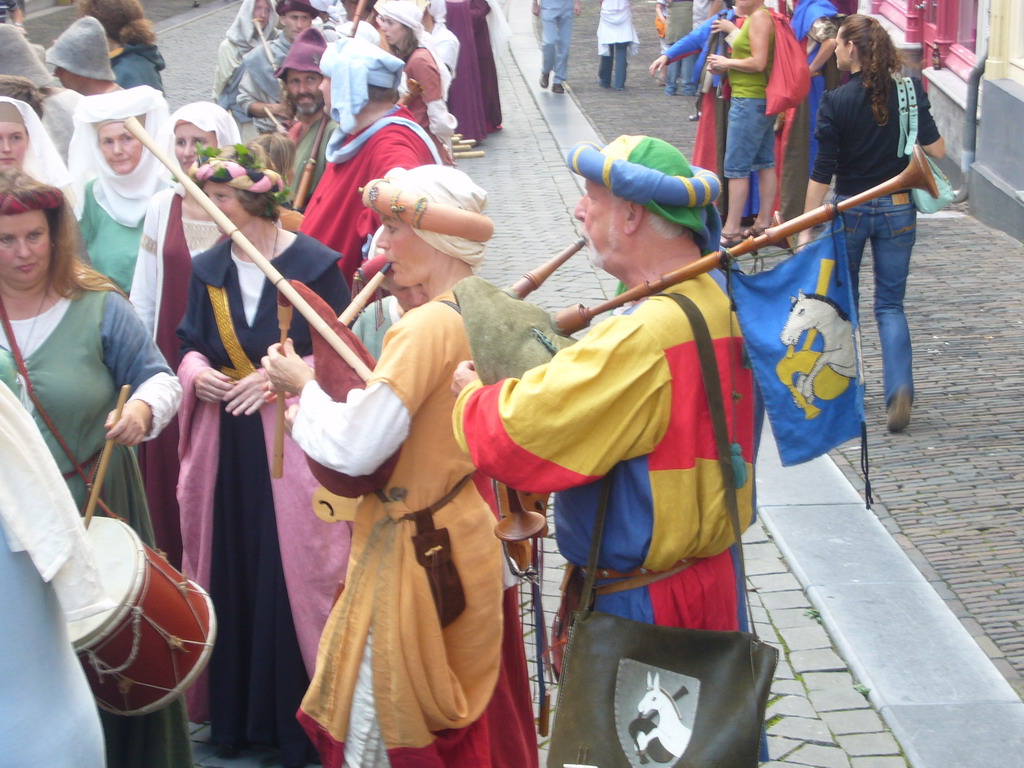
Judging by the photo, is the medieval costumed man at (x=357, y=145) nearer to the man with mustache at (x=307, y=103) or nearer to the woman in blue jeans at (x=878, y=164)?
the man with mustache at (x=307, y=103)

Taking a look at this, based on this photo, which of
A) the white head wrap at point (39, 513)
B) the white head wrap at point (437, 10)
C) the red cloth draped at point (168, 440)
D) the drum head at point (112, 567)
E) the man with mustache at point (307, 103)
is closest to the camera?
the white head wrap at point (39, 513)

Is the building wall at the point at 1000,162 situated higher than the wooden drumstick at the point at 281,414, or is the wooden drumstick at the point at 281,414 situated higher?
the wooden drumstick at the point at 281,414

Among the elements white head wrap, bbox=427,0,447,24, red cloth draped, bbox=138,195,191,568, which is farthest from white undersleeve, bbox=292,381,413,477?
white head wrap, bbox=427,0,447,24

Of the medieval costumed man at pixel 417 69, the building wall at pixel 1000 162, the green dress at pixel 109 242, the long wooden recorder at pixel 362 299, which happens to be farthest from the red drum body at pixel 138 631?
the building wall at pixel 1000 162

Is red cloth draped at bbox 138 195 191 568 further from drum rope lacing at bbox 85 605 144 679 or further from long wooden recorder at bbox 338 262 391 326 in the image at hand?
drum rope lacing at bbox 85 605 144 679

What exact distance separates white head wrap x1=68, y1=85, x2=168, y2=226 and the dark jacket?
249 cm

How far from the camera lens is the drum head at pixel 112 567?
9.61ft

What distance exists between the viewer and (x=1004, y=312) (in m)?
8.22

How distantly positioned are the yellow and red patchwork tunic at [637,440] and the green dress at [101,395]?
1.41 meters

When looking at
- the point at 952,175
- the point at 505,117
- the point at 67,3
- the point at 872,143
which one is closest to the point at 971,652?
the point at 872,143

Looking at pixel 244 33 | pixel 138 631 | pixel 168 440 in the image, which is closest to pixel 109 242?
pixel 168 440

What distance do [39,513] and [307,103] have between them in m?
4.36

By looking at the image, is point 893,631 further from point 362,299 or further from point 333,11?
point 333,11

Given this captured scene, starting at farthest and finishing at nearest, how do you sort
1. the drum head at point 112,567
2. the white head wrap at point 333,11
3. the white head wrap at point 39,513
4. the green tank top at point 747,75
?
1. the white head wrap at point 333,11
2. the green tank top at point 747,75
3. the drum head at point 112,567
4. the white head wrap at point 39,513
